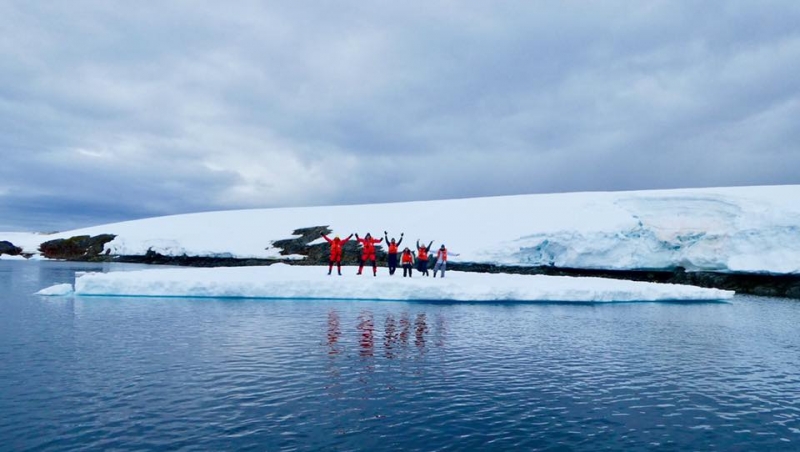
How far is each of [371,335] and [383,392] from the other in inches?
201

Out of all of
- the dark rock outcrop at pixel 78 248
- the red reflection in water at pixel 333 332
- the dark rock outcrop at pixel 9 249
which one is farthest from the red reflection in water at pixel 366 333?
the dark rock outcrop at pixel 9 249

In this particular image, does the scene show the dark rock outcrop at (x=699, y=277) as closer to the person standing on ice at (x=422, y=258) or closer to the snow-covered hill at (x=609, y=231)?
the snow-covered hill at (x=609, y=231)

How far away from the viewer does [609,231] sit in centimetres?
3434

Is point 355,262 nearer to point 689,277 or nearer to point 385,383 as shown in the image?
point 689,277

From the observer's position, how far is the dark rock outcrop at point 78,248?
200ft

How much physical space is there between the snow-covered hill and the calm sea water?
15.5 m

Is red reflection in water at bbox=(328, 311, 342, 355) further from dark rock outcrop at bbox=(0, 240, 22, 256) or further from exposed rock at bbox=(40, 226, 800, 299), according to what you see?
dark rock outcrop at bbox=(0, 240, 22, 256)

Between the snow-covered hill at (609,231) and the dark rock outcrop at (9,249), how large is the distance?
33.3 metres

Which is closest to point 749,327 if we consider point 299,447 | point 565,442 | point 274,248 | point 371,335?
point 371,335

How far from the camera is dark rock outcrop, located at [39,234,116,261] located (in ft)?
200

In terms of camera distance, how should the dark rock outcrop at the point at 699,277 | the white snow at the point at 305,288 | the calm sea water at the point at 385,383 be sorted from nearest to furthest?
1. the calm sea water at the point at 385,383
2. the white snow at the point at 305,288
3. the dark rock outcrop at the point at 699,277

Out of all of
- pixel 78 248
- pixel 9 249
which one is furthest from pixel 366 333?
pixel 9 249

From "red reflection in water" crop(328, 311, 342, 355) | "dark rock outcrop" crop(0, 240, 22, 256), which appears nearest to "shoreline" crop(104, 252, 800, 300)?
"red reflection in water" crop(328, 311, 342, 355)

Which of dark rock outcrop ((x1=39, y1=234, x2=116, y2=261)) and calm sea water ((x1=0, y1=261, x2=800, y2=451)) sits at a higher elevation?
dark rock outcrop ((x1=39, y1=234, x2=116, y2=261))
